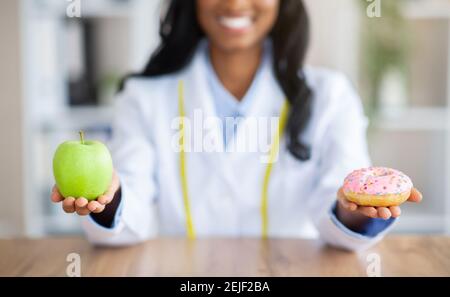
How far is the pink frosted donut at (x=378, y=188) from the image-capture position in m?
0.52

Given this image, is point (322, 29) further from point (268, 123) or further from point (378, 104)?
point (268, 123)

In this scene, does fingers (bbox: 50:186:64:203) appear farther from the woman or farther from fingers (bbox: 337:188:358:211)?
fingers (bbox: 337:188:358:211)

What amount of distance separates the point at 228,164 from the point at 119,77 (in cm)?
121

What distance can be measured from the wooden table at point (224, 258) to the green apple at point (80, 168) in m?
0.09

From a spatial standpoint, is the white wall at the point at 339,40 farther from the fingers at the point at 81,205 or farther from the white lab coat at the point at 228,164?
the fingers at the point at 81,205

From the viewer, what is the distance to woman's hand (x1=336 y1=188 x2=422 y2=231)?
0.51 metres

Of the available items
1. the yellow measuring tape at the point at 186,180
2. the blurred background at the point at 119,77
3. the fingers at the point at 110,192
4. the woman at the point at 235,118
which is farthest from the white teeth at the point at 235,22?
the blurred background at the point at 119,77

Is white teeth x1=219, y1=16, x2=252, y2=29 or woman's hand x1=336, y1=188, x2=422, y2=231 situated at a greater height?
white teeth x1=219, y1=16, x2=252, y2=29

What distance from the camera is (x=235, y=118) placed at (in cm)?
69

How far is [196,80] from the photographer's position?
2.62 ft

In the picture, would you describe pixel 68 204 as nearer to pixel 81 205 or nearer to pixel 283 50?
pixel 81 205

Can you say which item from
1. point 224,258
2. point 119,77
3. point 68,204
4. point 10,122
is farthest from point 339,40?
point 68,204

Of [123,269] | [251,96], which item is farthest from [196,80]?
[123,269]

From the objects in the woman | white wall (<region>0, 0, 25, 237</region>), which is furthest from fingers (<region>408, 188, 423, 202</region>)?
white wall (<region>0, 0, 25, 237</region>)
